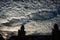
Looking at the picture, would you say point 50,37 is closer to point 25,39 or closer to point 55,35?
point 55,35

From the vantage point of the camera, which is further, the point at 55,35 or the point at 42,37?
the point at 42,37

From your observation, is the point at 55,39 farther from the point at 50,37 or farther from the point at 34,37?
the point at 34,37

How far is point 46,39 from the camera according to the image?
39344 mm

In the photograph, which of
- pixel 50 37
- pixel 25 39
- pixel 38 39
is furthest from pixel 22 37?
pixel 50 37

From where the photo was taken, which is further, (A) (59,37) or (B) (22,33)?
(B) (22,33)

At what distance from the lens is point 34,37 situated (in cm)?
3984

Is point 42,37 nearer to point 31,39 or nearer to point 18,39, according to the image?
point 31,39

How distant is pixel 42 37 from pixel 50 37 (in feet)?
6.96

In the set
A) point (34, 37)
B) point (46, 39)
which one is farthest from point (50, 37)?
point (34, 37)

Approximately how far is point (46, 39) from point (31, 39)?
12.9ft

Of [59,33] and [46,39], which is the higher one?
[59,33]

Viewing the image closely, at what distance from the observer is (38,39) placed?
39438 mm

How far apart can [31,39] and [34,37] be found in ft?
3.30

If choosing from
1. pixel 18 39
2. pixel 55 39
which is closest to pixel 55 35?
pixel 55 39
